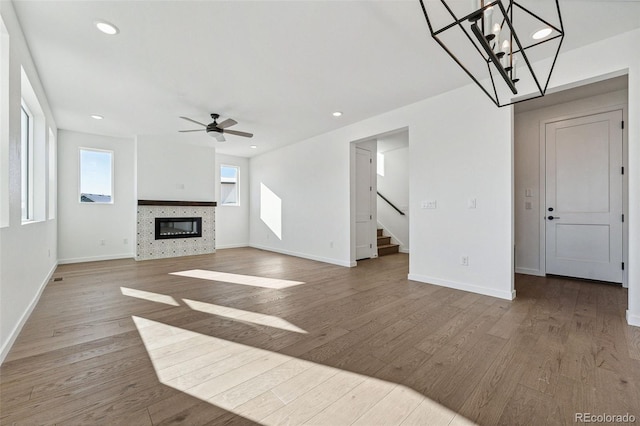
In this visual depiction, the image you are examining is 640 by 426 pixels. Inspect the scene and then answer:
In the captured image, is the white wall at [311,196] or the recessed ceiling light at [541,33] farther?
the white wall at [311,196]

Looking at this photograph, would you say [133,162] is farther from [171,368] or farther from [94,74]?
[171,368]

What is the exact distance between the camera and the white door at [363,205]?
5.79 meters

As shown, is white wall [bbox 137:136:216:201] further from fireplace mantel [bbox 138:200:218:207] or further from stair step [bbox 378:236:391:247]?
stair step [bbox 378:236:391:247]

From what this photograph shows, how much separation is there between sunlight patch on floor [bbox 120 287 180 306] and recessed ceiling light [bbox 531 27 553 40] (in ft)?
14.5

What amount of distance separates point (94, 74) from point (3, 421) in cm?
342

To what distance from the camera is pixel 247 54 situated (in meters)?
2.84

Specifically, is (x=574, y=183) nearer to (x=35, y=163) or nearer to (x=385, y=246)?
(x=385, y=246)

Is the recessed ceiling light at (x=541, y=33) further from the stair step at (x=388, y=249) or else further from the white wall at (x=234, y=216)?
the white wall at (x=234, y=216)

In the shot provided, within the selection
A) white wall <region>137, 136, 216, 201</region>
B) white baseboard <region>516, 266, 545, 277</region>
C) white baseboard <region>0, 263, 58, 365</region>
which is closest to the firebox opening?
white wall <region>137, 136, 216, 201</region>

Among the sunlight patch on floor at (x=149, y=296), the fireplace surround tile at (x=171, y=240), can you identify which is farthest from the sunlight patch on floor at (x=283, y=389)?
the fireplace surround tile at (x=171, y=240)

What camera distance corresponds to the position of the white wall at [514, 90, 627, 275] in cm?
433

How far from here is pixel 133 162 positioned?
20.4 feet

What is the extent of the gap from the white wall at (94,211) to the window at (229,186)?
211cm

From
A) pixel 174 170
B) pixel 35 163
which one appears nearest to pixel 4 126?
pixel 35 163
